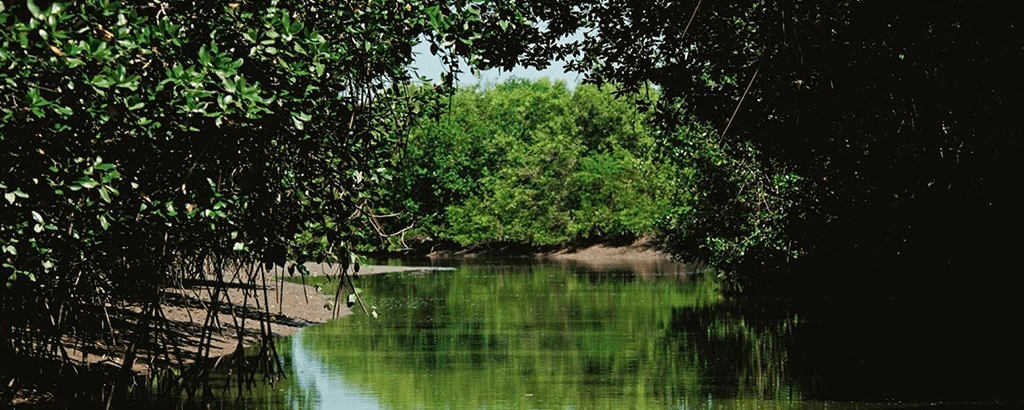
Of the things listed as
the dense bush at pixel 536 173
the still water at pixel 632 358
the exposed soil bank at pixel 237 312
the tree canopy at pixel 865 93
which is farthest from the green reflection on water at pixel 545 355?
the dense bush at pixel 536 173

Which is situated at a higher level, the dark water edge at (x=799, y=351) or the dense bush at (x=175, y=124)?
the dense bush at (x=175, y=124)

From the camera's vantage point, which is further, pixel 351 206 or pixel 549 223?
pixel 549 223

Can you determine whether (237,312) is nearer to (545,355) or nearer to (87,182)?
(545,355)

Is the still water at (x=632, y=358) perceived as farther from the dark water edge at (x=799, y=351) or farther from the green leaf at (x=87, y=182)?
the green leaf at (x=87, y=182)

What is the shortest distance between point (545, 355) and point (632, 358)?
5.12 ft

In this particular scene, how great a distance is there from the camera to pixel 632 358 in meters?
22.8

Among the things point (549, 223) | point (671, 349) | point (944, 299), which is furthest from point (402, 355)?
point (549, 223)

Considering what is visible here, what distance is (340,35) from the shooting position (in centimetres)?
955

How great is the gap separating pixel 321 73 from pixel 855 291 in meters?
21.7

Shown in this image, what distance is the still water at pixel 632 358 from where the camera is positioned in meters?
17.8

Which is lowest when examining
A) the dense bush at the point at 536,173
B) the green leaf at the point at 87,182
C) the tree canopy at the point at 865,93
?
the green leaf at the point at 87,182

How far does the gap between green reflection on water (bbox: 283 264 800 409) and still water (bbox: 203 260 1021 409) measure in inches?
1.3

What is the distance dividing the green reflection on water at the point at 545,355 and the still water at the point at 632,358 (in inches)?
1.3

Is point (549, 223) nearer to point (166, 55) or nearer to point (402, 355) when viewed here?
point (402, 355)
